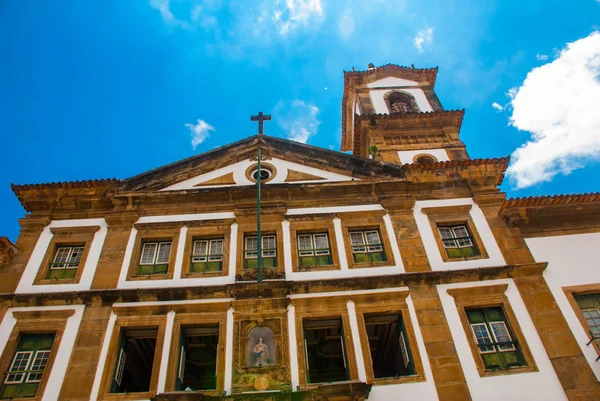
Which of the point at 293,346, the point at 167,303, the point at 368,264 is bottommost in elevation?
the point at 293,346

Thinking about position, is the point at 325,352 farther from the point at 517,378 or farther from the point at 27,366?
the point at 27,366

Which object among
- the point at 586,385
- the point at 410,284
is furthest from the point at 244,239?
the point at 586,385

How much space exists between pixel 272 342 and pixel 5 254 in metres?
A: 7.74

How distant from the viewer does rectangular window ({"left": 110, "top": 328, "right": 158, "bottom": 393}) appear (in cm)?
1128

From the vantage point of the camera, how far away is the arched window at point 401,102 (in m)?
20.0

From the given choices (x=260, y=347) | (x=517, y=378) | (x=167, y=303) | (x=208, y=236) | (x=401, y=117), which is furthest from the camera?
(x=401, y=117)

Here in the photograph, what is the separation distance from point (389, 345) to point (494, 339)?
2679 mm

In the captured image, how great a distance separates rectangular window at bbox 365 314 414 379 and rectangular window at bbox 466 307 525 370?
5.55 feet

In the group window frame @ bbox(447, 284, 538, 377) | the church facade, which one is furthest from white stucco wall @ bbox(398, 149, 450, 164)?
window frame @ bbox(447, 284, 538, 377)

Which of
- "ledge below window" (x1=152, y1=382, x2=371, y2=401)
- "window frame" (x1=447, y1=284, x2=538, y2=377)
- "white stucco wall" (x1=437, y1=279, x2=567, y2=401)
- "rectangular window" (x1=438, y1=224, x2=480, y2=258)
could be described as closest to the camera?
"ledge below window" (x1=152, y1=382, x2=371, y2=401)

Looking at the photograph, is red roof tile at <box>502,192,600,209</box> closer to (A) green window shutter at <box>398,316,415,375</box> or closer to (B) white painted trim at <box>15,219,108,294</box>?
(A) green window shutter at <box>398,316,415,375</box>

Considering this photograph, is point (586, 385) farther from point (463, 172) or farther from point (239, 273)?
point (239, 273)

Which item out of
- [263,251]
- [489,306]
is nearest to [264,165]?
[263,251]

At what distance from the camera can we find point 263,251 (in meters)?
13.3
